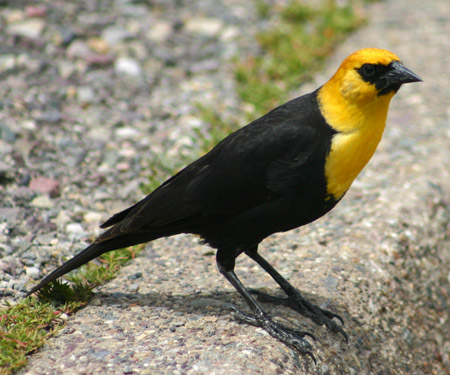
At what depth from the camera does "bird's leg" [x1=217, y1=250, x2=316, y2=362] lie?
3.43m

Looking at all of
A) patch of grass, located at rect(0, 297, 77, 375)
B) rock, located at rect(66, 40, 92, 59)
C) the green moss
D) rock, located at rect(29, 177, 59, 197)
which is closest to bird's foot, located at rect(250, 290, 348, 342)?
patch of grass, located at rect(0, 297, 77, 375)

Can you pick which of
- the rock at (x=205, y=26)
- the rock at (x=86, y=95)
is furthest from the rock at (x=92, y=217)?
the rock at (x=205, y=26)

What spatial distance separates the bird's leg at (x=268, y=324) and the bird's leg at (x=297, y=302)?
20cm

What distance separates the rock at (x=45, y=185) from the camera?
16.6ft

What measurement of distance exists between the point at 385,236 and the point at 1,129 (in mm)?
3244

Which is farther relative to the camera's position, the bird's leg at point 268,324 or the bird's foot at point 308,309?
the bird's foot at point 308,309

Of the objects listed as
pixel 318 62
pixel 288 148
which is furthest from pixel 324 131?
pixel 318 62

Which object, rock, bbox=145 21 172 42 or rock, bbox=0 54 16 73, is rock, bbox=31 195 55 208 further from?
rock, bbox=145 21 172 42

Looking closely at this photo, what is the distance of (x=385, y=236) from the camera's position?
15.3ft

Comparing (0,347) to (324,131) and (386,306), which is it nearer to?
(324,131)

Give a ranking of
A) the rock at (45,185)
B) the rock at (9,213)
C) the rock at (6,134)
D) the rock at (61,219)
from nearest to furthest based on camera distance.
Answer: the rock at (9,213), the rock at (61,219), the rock at (45,185), the rock at (6,134)

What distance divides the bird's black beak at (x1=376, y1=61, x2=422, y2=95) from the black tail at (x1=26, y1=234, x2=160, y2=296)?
1511mm

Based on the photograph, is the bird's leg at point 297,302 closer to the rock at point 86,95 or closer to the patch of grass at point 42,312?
the patch of grass at point 42,312

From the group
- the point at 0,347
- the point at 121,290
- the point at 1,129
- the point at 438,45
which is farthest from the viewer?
the point at 438,45
